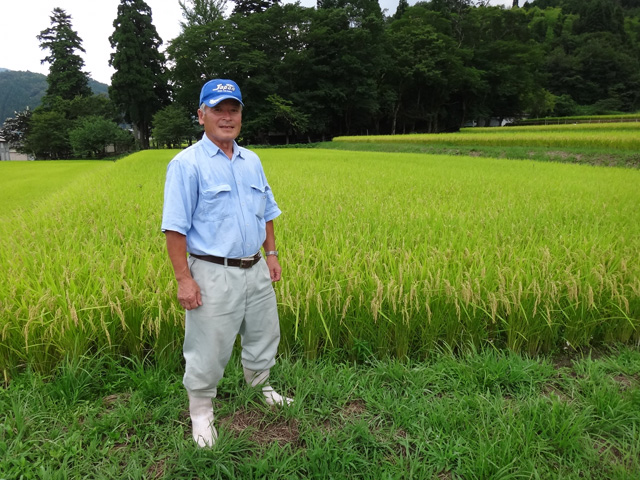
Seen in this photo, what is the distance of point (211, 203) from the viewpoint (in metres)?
1.56

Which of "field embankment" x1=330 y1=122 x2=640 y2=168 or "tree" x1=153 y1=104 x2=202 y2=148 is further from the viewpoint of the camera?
"tree" x1=153 y1=104 x2=202 y2=148

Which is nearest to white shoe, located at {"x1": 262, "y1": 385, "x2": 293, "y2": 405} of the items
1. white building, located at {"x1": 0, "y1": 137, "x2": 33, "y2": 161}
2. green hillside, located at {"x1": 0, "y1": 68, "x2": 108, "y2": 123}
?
white building, located at {"x1": 0, "y1": 137, "x2": 33, "y2": 161}

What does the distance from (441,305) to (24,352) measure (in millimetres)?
2296

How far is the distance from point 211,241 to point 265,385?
30.1 inches

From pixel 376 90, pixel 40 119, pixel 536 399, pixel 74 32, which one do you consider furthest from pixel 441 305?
pixel 74 32

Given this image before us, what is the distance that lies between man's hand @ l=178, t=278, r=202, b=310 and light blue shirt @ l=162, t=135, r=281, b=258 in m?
0.13

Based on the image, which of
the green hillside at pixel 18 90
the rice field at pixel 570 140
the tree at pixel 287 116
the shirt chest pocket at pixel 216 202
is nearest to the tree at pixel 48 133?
the tree at pixel 287 116

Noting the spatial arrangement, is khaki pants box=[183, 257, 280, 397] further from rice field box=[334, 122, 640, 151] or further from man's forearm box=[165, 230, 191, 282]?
rice field box=[334, 122, 640, 151]

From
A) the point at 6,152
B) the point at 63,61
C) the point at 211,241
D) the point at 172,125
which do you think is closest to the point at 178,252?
the point at 211,241

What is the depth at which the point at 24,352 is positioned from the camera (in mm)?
1992

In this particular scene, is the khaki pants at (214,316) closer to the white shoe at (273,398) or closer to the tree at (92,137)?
the white shoe at (273,398)

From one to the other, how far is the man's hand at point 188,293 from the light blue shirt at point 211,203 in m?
0.13

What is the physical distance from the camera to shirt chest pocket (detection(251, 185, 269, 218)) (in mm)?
1688

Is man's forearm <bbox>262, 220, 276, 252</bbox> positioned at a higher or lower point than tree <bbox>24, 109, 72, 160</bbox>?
lower
